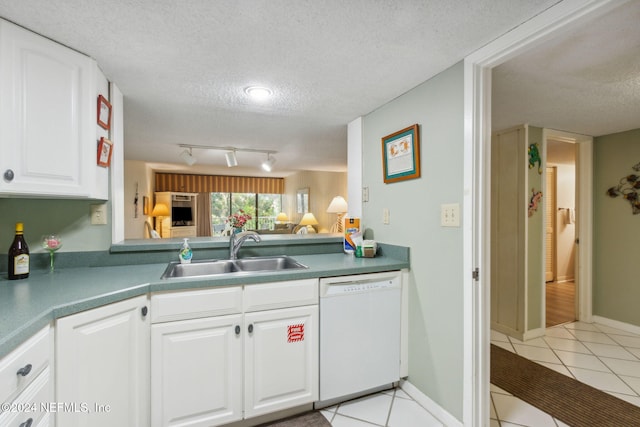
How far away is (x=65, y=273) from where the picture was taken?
1658 millimetres

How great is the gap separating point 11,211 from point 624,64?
346cm

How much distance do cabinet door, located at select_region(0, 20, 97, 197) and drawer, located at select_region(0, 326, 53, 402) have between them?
0.69 metres

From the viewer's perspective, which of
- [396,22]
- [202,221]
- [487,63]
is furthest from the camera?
[202,221]

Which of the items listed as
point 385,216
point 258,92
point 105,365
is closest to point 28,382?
point 105,365

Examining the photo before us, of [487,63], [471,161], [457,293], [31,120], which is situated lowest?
[457,293]

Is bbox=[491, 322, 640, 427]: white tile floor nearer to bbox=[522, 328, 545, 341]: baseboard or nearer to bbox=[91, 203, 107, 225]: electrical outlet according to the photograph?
bbox=[522, 328, 545, 341]: baseboard

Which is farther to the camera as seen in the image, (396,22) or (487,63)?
(487,63)

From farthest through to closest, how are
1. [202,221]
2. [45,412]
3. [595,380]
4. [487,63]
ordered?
[202,221]
[595,380]
[487,63]
[45,412]

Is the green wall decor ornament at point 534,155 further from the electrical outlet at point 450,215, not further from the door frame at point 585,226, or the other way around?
the electrical outlet at point 450,215

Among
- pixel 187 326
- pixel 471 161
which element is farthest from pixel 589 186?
pixel 187 326

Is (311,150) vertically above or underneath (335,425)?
above

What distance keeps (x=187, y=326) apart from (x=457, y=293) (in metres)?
1.40

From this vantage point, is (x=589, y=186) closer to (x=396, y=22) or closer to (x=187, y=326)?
(x=396, y=22)

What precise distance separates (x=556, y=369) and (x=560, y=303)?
83.6 inches
